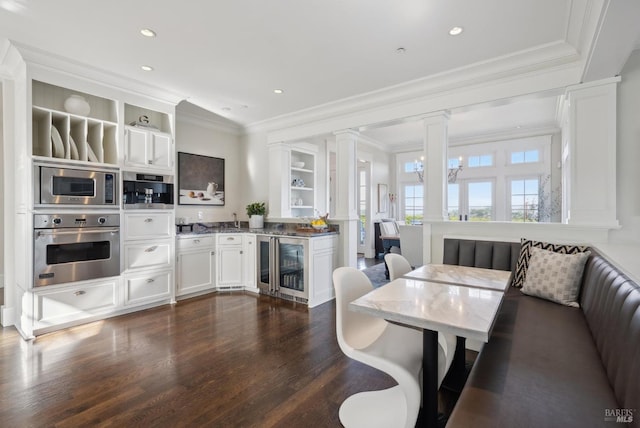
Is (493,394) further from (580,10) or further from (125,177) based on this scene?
(125,177)

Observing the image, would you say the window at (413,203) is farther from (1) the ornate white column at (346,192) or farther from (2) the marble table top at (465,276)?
(2) the marble table top at (465,276)

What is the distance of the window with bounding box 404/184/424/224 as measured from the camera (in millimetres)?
7910

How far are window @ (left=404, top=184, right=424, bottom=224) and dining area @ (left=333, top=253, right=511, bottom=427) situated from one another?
19.2ft

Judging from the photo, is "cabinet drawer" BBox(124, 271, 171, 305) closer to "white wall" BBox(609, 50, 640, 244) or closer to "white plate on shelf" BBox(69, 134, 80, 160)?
"white plate on shelf" BBox(69, 134, 80, 160)

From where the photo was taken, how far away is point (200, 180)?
196 inches

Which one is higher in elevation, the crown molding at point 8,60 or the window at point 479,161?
the crown molding at point 8,60

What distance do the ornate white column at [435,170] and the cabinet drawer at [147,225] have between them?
3189 mm

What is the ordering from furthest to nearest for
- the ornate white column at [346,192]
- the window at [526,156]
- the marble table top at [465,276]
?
the window at [526,156]
the ornate white column at [346,192]
the marble table top at [465,276]

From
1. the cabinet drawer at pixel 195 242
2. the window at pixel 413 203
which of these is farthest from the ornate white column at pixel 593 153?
the window at pixel 413 203

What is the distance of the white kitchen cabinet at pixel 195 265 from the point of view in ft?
13.7

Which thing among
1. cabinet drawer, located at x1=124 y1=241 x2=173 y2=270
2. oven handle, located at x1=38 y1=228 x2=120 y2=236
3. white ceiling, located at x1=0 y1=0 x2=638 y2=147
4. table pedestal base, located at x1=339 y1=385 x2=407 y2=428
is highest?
white ceiling, located at x1=0 y1=0 x2=638 y2=147

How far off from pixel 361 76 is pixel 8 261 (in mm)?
4219

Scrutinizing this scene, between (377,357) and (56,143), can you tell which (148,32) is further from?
(377,357)

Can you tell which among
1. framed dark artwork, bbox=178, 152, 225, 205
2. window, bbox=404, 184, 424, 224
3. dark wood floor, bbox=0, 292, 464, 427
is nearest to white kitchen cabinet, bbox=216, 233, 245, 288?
framed dark artwork, bbox=178, 152, 225, 205
